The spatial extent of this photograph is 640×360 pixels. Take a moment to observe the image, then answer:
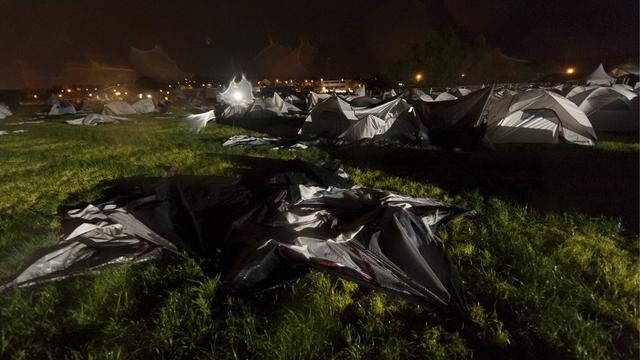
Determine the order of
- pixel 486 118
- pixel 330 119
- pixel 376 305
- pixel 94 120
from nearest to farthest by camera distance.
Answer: pixel 376 305 → pixel 486 118 → pixel 330 119 → pixel 94 120

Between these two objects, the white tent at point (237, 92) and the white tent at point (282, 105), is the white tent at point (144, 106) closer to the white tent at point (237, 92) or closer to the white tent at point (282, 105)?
the white tent at point (237, 92)

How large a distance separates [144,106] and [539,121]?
1382 inches

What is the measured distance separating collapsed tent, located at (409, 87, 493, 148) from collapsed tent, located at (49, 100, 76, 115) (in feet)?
119

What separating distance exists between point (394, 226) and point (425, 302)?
809mm

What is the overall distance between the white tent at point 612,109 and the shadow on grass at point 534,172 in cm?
478

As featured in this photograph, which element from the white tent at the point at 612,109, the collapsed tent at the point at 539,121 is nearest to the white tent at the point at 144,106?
the collapsed tent at the point at 539,121

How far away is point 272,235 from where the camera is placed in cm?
329

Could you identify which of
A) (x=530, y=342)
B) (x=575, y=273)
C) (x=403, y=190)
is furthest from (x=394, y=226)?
(x=403, y=190)

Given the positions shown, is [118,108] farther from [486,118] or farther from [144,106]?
[486,118]

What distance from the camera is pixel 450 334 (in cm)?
254

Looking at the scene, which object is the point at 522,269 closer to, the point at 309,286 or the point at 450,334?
the point at 450,334

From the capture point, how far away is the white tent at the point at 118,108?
2656 centimetres

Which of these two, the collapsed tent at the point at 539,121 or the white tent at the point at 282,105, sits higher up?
the collapsed tent at the point at 539,121

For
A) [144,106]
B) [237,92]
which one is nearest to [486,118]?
[144,106]
